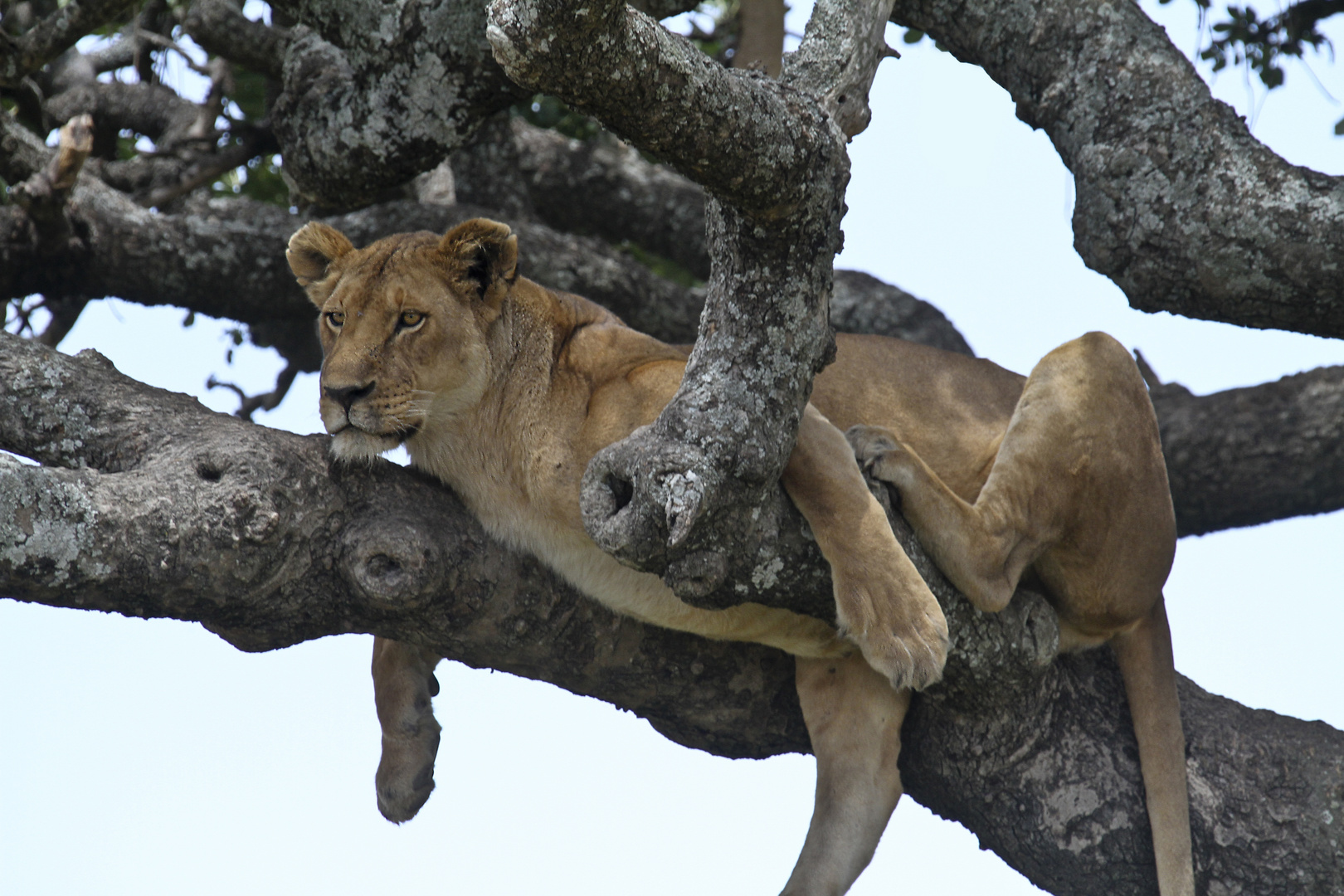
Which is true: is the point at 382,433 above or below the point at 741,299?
below

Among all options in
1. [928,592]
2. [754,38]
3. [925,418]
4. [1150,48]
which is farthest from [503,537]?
[754,38]

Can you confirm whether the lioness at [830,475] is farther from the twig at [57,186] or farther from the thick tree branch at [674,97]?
the twig at [57,186]

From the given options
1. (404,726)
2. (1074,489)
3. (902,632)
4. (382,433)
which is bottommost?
(404,726)

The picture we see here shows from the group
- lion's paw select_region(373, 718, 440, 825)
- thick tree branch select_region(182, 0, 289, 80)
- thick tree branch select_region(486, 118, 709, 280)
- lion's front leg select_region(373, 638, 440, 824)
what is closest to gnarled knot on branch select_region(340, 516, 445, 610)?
lion's front leg select_region(373, 638, 440, 824)

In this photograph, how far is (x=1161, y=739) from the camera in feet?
12.1

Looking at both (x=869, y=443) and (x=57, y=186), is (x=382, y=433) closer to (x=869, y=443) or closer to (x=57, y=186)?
(x=869, y=443)

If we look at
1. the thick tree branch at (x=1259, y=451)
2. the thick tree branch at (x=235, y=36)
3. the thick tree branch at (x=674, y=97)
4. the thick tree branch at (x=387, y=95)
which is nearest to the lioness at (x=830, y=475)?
the thick tree branch at (x=387, y=95)

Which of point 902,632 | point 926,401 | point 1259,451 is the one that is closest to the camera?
point 902,632

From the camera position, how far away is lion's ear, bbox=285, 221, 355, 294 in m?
3.73

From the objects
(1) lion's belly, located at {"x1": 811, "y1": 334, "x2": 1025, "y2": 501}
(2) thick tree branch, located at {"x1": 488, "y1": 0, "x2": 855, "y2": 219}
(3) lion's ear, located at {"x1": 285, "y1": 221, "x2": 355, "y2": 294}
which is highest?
(1) lion's belly, located at {"x1": 811, "y1": 334, "x2": 1025, "y2": 501}

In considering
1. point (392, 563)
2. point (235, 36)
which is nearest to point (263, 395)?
point (235, 36)

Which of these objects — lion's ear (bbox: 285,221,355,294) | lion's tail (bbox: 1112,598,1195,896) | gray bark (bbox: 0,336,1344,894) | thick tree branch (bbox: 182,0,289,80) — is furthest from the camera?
thick tree branch (bbox: 182,0,289,80)

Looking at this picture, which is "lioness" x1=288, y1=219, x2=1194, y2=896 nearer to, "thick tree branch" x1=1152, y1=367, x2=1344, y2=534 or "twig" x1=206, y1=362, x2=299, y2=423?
"thick tree branch" x1=1152, y1=367, x2=1344, y2=534

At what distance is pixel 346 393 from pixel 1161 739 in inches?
99.3
